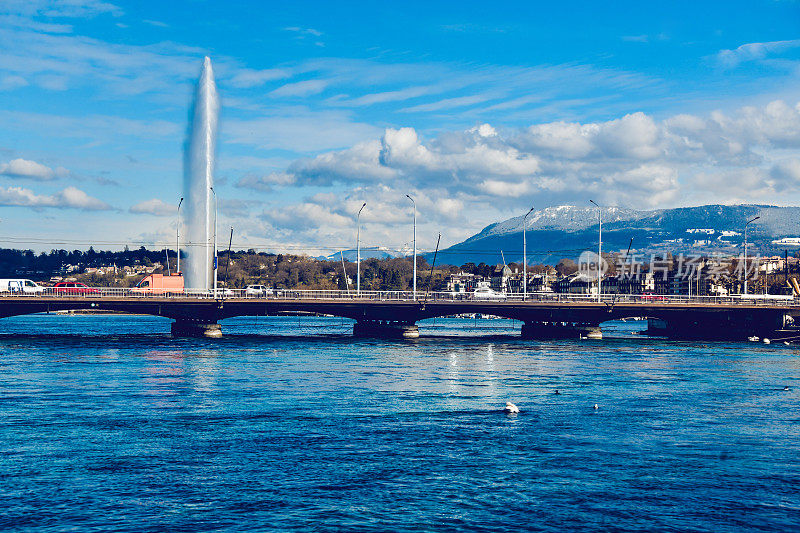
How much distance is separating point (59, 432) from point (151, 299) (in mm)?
76345

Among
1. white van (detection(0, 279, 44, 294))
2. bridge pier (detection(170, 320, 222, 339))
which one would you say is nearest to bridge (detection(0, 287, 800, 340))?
bridge pier (detection(170, 320, 222, 339))

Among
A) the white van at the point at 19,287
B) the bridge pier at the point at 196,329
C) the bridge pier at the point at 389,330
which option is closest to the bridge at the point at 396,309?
the bridge pier at the point at 196,329

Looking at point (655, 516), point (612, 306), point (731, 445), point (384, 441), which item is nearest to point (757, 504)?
point (655, 516)

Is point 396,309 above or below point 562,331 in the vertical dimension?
above

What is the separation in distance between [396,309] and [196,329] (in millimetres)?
31316

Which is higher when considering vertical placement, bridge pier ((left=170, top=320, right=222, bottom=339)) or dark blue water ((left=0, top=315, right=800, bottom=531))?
bridge pier ((left=170, top=320, right=222, bottom=339))

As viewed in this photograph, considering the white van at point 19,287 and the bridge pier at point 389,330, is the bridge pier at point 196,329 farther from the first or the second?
the bridge pier at point 389,330

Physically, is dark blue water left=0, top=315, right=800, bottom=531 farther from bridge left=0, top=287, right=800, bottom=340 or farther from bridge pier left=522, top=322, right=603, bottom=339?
bridge pier left=522, top=322, right=603, bottom=339

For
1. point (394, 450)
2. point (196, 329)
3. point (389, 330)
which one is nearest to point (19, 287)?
point (196, 329)

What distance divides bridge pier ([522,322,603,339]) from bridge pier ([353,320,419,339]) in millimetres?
22912

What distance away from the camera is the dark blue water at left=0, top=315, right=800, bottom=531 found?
1096 inches

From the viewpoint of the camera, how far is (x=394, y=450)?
37.7 meters

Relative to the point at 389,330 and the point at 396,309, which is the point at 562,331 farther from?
the point at 396,309

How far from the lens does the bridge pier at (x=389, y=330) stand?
131 metres
